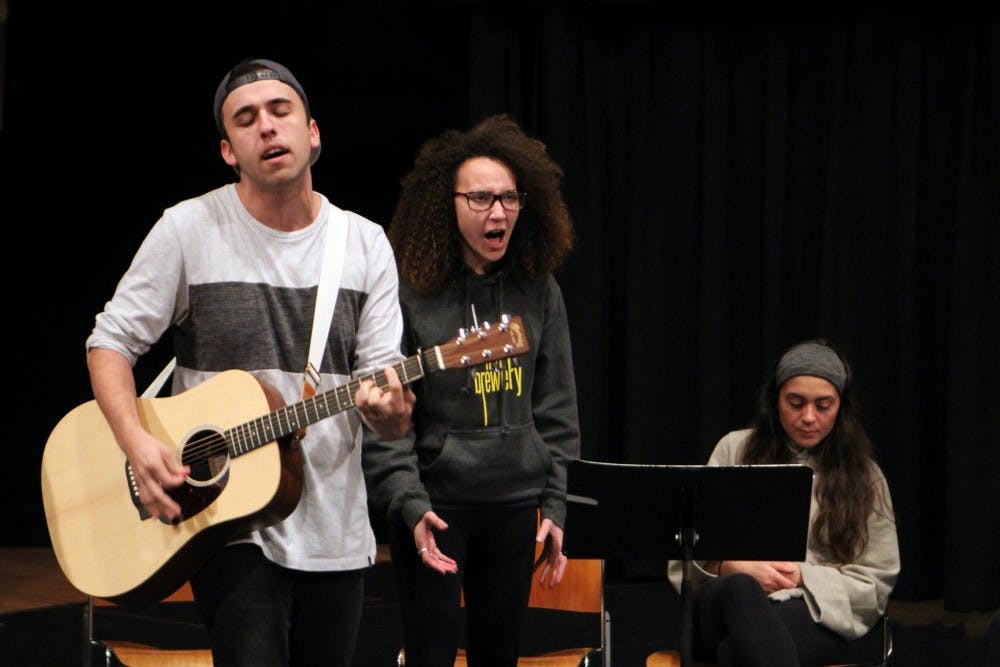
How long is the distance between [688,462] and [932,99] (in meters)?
2.22

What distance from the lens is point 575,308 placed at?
6.63 m

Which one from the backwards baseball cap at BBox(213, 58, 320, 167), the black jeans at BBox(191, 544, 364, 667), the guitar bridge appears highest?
the backwards baseball cap at BBox(213, 58, 320, 167)

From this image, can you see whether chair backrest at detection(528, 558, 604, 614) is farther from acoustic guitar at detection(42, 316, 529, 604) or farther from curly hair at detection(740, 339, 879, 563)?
acoustic guitar at detection(42, 316, 529, 604)

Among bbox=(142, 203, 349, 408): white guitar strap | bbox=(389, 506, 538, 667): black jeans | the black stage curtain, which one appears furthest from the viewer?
the black stage curtain

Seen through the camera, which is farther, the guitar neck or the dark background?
the dark background

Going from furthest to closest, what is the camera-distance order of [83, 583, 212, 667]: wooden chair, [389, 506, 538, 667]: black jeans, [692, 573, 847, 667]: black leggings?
1. [692, 573, 847, 667]: black leggings
2. [83, 583, 212, 667]: wooden chair
3. [389, 506, 538, 667]: black jeans

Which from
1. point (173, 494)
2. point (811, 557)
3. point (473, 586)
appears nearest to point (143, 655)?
point (473, 586)

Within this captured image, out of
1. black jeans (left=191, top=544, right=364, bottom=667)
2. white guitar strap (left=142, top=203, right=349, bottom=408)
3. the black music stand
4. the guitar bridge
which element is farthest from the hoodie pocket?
the guitar bridge

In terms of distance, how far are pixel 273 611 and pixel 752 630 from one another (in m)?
1.68

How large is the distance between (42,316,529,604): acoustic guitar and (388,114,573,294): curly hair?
28.6 inches

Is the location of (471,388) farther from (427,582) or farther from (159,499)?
(159,499)

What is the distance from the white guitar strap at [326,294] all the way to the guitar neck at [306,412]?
41 mm

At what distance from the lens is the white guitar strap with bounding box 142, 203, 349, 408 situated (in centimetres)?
258

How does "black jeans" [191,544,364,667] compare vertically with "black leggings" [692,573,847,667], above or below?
above
